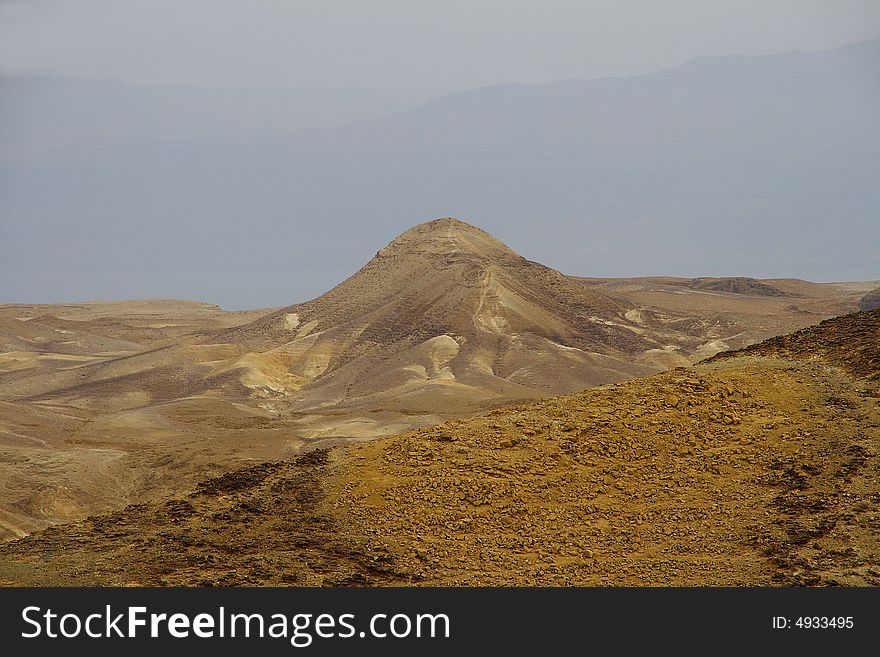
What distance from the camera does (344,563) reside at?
11523 millimetres

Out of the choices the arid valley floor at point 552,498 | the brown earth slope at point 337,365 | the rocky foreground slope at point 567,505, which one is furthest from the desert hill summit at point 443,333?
the rocky foreground slope at point 567,505

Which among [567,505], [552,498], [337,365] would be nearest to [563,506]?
[567,505]

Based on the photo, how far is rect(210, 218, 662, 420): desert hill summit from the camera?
45.7 meters

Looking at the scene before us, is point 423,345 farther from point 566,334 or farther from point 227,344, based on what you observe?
point 227,344

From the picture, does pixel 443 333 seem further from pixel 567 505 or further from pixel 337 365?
pixel 567 505

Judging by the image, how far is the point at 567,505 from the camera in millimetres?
12812

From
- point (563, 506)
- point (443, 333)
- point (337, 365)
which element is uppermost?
point (443, 333)

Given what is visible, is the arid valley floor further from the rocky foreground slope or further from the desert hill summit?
the desert hill summit

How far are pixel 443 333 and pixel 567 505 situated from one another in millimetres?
39733

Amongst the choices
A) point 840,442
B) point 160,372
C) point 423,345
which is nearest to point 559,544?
point 840,442

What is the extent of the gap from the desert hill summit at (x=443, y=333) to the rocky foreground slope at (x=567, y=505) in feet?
79.7

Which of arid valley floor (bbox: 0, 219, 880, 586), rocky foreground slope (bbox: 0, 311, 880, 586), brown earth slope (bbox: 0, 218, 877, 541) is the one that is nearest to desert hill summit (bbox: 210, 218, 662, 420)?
brown earth slope (bbox: 0, 218, 877, 541)

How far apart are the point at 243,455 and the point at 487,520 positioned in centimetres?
1895

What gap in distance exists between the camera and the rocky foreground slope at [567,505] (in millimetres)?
11133
